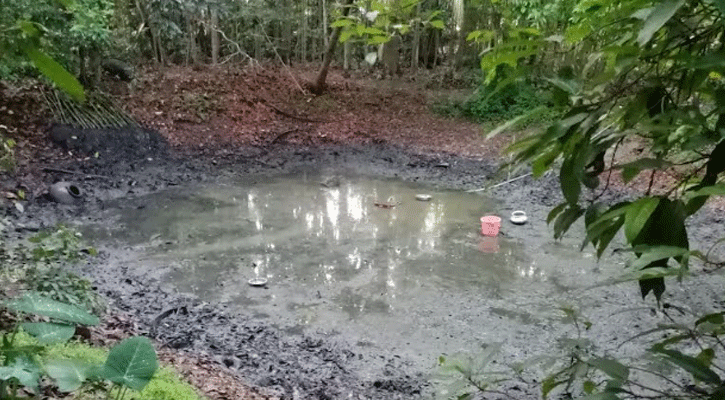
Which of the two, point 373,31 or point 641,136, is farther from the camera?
point 373,31

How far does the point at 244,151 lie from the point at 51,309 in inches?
304

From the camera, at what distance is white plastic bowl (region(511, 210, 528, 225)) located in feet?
21.3

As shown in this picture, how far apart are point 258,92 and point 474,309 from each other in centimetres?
690

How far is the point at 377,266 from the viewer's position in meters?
5.35

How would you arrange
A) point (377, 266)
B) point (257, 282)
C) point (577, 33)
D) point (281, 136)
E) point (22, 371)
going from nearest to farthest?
point (577, 33), point (22, 371), point (257, 282), point (377, 266), point (281, 136)

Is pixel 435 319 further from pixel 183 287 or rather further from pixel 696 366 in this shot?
pixel 696 366

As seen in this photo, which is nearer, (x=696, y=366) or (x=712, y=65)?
(x=712, y=65)

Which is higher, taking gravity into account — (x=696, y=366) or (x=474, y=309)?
(x=696, y=366)

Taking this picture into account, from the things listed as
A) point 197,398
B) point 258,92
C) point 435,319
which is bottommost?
point 435,319

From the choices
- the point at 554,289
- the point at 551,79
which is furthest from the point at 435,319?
the point at 551,79

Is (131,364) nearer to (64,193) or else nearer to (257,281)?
(257,281)

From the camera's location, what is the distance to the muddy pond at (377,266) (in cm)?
419

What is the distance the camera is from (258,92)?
1035 cm

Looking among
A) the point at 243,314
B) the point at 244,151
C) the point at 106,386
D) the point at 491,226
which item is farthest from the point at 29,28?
the point at 244,151
